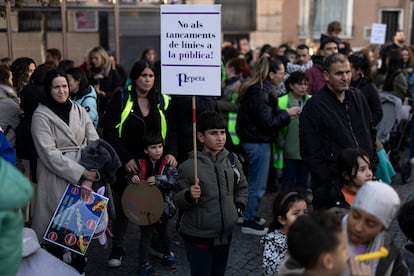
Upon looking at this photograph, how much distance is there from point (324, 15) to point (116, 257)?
1711 centimetres

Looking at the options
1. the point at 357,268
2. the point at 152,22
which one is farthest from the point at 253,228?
the point at 152,22

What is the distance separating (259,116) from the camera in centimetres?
583

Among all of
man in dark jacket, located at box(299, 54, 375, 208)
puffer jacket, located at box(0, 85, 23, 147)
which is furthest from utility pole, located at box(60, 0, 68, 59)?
man in dark jacket, located at box(299, 54, 375, 208)

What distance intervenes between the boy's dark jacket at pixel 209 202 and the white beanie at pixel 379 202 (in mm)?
1457

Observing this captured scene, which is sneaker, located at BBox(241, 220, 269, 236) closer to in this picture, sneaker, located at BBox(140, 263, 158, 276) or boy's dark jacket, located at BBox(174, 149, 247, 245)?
sneaker, located at BBox(140, 263, 158, 276)

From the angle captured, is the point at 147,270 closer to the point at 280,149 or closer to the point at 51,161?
the point at 51,161

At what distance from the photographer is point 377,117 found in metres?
6.11

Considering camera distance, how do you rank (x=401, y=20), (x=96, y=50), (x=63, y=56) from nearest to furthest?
(x=96, y=50) < (x=63, y=56) < (x=401, y=20)

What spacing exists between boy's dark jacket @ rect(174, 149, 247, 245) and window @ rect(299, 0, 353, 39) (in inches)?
673

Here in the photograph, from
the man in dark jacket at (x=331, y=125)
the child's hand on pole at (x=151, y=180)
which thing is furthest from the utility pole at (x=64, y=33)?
the man in dark jacket at (x=331, y=125)

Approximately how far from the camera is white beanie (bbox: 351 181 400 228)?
259cm

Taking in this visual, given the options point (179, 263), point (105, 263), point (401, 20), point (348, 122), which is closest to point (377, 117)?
point (348, 122)

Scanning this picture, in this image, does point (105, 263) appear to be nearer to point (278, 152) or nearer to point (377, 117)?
point (278, 152)

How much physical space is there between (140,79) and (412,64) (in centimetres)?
636
